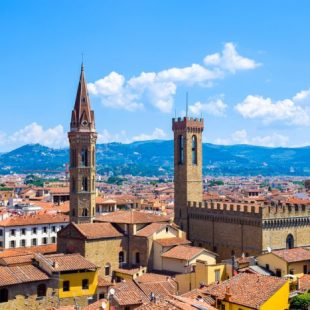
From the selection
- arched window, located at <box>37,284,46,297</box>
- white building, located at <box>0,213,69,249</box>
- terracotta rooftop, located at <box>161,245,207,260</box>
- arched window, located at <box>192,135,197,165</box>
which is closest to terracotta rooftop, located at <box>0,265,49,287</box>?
arched window, located at <box>37,284,46,297</box>

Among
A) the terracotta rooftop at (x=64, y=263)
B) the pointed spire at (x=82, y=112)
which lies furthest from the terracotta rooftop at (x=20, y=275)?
the pointed spire at (x=82, y=112)

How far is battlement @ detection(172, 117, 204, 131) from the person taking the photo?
59.9 m

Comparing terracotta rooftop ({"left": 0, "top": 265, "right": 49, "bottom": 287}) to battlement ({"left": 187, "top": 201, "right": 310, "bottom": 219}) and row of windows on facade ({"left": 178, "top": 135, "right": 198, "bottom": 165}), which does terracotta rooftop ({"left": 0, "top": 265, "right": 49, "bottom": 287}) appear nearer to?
battlement ({"left": 187, "top": 201, "right": 310, "bottom": 219})

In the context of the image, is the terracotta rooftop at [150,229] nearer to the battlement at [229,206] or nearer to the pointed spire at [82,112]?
Answer: the battlement at [229,206]

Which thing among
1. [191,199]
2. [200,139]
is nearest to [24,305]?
[191,199]

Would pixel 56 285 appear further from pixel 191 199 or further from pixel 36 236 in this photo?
pixel 36 236

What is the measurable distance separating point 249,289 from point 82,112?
3421cm

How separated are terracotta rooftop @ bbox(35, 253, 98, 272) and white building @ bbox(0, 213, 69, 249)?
28.4 meters

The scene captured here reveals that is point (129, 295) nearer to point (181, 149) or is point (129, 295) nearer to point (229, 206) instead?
point (229, 206)

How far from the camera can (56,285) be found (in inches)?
1524

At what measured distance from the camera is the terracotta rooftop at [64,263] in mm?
38938

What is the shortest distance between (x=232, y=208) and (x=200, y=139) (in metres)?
11.1

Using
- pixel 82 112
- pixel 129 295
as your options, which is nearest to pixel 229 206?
pixel 82 112

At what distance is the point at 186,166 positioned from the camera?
193 ft
